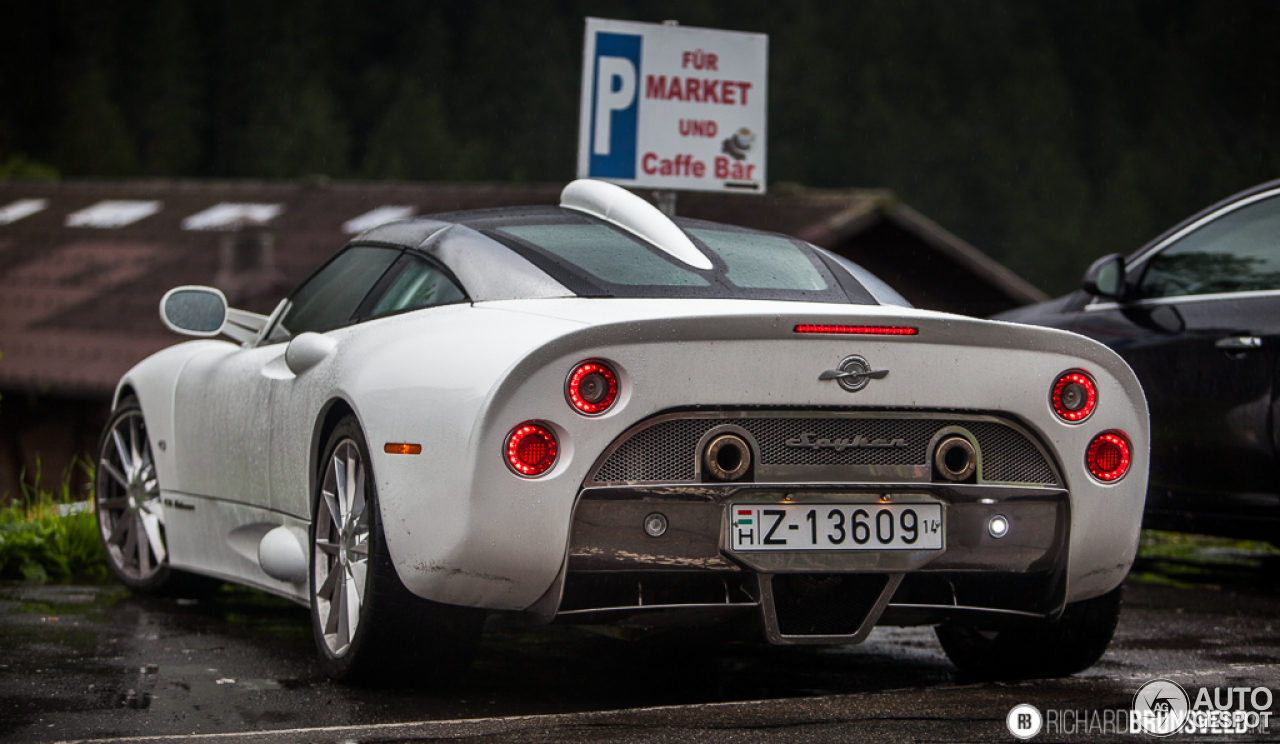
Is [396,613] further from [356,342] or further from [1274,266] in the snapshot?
[1274,266]

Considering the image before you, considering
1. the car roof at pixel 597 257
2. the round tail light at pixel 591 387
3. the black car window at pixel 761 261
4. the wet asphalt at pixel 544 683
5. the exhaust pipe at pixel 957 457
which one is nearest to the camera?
the wet asphalt at pixel 544 683

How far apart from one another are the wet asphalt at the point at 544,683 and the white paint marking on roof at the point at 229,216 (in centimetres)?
3123

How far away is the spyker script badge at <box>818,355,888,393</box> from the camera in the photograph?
151 inches

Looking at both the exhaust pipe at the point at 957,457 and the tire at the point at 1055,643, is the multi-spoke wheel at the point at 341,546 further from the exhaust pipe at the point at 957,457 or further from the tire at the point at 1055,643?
the tire at the point at 1055,643

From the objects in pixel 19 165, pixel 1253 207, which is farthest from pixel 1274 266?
pixel 19 165

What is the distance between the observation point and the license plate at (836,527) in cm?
376

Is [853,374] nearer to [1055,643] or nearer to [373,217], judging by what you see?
[1055,643]

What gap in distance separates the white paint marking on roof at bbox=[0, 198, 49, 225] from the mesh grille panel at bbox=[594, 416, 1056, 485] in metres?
38.7

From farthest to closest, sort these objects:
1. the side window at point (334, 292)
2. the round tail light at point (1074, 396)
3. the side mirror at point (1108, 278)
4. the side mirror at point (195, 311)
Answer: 1. the side mirror at point (1108, 278)
2. the side mirror at point (195, 311)
3. the side window at point (334, 292)
4. the round tail light at point (1074, 396)

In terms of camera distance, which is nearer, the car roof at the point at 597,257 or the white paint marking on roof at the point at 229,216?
the car roof at the point at 597,257

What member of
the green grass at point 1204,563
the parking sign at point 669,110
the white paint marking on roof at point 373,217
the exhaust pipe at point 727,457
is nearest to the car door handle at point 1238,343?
the green grass at point 1204,563

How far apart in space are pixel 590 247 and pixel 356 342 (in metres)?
0.69

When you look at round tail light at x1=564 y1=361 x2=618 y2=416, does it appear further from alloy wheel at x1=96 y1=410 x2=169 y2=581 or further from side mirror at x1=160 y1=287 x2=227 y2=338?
alloy wheel at x1=96 y1=410 x2=169 y2=581

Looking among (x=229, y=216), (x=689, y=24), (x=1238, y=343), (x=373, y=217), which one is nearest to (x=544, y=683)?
(x=1238, y=343)
